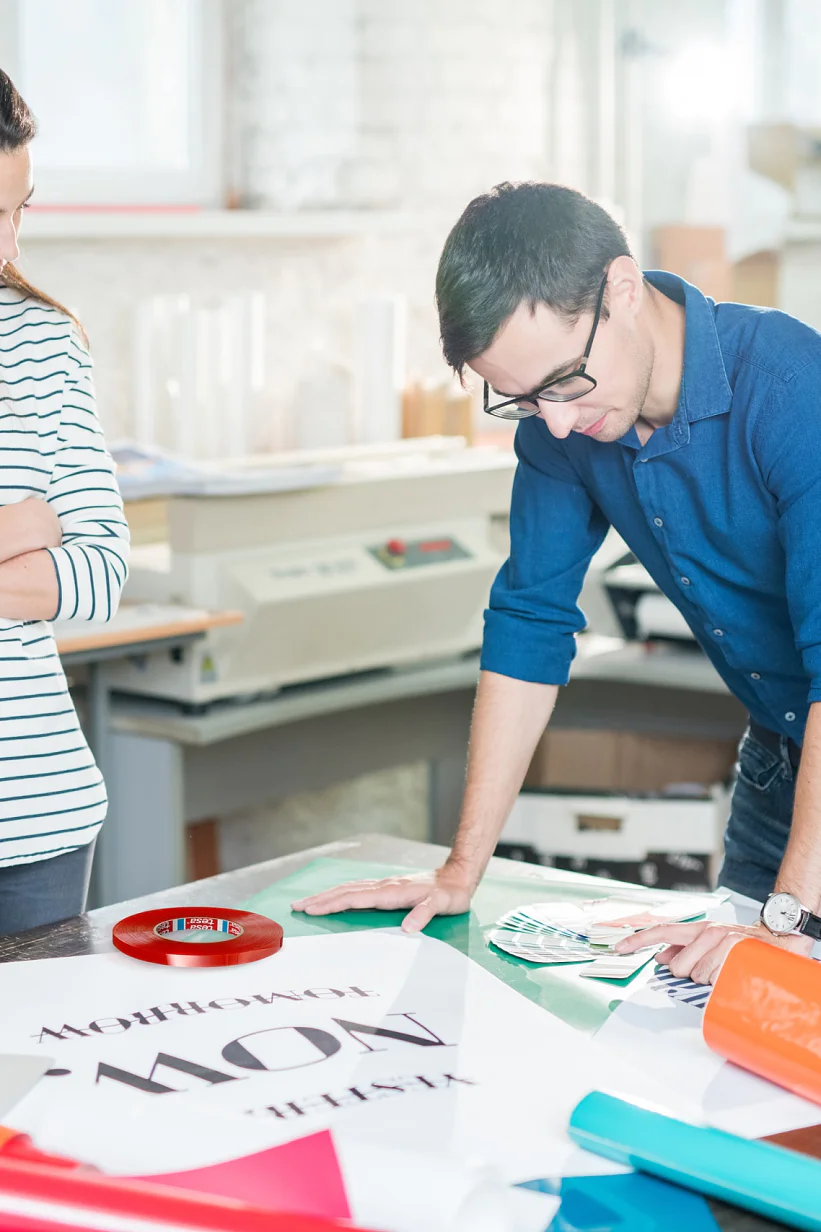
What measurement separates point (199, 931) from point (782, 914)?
0.47 meters

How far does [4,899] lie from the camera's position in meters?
1.44

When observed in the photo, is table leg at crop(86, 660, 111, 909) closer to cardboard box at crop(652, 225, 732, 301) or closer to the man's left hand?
the man's left hand

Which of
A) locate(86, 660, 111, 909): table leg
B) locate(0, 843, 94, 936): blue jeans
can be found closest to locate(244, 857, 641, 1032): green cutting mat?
locate(0, 843, 94, 936): blue jeans

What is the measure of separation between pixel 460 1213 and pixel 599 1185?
0.11 metres

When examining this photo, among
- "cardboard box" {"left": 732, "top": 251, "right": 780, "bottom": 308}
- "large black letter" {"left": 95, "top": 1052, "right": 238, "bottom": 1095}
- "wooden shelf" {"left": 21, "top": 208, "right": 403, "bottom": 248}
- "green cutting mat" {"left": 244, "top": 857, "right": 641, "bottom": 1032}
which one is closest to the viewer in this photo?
"large black letter" {"left": 95, "top": 1052, "right": 238, "bottom": 1095}

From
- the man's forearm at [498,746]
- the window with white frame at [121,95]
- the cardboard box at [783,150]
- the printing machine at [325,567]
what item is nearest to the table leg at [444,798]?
the printing machine at [325,567]

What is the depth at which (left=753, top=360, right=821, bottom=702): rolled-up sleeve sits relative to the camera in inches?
50.9

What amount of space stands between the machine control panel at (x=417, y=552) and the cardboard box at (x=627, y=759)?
19.8 inches

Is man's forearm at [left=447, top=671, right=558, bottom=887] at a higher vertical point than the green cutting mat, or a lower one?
higher

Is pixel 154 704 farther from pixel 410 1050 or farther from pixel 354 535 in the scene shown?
pixel 410 1050

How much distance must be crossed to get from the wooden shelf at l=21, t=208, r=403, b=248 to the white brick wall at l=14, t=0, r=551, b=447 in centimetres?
8

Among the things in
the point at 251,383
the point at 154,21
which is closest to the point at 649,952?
the point at 251,383

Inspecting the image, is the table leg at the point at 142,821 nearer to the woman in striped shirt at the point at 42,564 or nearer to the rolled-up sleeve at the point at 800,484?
the woman in striped shirt at the point at 42,564

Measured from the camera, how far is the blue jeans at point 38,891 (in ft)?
4.73
